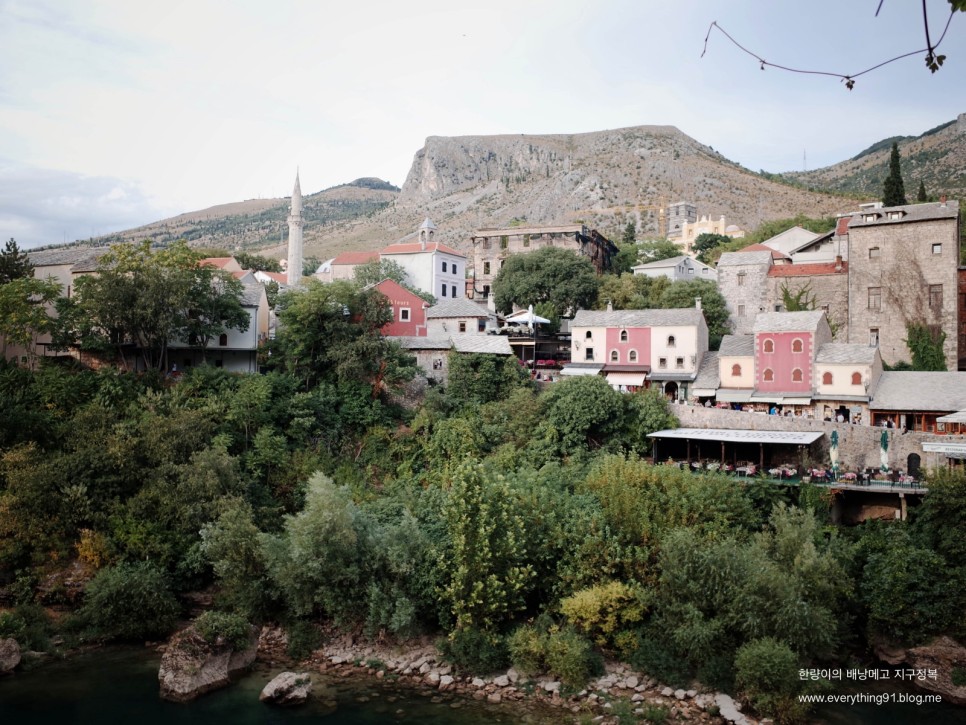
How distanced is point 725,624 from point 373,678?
10.4 meters

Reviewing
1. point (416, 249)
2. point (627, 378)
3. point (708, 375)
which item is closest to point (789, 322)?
point (708, 375)

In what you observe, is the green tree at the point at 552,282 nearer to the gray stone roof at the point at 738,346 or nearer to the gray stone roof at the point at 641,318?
the gray stone roof at the point at 641,318

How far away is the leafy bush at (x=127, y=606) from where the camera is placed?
73.8ft

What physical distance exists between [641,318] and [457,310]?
11.5 meters

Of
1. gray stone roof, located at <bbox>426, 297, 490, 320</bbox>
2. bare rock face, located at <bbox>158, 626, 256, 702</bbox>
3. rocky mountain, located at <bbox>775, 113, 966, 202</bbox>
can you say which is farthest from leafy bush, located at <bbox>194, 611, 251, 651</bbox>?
rocky mountain, located at <bbox>775, 113, 966, 202</bbox>

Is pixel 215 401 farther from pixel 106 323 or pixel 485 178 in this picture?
pixel 485 178

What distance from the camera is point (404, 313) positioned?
42.2m

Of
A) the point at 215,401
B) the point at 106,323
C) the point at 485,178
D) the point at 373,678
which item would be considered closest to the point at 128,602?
the point at 373,678

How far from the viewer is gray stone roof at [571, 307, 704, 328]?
1602 inches

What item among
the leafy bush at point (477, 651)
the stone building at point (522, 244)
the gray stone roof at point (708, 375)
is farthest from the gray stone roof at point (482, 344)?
the stone building at point (522, 244)

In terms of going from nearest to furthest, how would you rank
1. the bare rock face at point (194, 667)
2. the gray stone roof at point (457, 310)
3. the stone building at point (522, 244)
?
1. the bare rock face at point (194, 667)
2. the gray stone roof at point (457, 310)
3. the stone building at point (522, 244)

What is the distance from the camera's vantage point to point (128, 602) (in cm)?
2280

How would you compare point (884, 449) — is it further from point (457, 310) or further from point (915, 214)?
point (457, 310)

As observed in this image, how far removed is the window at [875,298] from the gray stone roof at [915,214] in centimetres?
385
